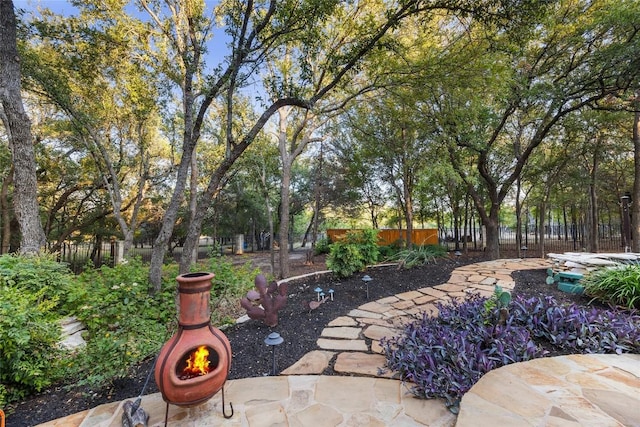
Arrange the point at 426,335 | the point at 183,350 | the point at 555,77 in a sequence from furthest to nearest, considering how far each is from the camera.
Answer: the point at 555,77, the point at 426,335, the point at 183,350

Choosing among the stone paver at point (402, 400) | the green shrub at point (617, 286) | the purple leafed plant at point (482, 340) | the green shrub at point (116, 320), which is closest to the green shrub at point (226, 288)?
the green shrub at point (116, 320)

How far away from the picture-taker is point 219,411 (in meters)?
1.73

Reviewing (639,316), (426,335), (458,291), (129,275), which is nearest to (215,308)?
(129,275)

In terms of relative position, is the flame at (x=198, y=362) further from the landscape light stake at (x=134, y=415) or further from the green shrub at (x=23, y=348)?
the green shrub at (x=23, y=348)

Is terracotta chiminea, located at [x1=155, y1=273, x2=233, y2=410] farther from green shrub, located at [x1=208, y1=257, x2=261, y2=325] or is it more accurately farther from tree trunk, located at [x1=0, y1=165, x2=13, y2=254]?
tree trunk, located at [x1=0, y1=165, x2=13, y2=254]

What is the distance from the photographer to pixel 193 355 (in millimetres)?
1567

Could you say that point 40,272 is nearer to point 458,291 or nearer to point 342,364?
point 342,364

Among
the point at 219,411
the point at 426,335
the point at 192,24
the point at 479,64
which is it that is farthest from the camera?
the point at 479,64

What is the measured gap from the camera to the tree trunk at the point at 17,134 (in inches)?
128

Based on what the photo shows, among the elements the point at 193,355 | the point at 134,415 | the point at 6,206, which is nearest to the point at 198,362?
the point at 193,355

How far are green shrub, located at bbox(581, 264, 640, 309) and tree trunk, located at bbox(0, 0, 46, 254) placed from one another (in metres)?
6.35

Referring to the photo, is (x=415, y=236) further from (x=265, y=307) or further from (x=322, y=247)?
(x=265, y=307)

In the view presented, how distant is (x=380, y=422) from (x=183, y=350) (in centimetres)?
117

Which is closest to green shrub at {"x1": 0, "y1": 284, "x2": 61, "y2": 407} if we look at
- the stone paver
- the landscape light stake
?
the stone paver
